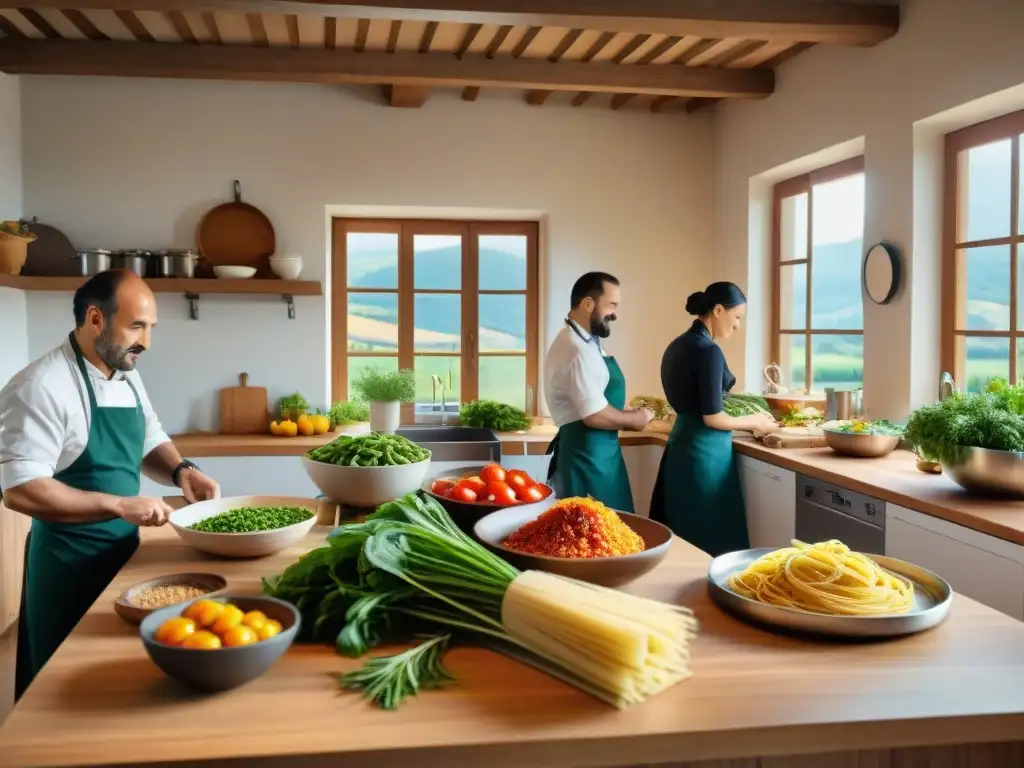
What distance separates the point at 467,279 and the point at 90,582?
3.72m

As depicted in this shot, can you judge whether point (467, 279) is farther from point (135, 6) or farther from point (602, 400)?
point (135, 6)

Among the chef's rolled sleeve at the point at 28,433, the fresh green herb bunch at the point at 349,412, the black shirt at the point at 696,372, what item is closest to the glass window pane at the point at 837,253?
the black shirt at the point at 696,372

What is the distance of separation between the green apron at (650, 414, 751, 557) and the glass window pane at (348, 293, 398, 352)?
7.78 ft

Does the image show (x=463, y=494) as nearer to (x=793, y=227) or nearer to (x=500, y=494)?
(x=500, y=494)

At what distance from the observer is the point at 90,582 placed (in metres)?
2.32


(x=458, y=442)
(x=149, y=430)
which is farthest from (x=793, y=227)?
(x=149, y=430)

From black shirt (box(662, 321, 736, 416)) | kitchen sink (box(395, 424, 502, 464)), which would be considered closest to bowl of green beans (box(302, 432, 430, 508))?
black shirt (box(662, 321, 736, 416))

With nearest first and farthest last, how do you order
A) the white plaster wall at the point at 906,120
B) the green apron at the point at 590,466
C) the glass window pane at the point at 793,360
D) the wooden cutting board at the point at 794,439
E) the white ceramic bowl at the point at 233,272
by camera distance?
the white plaster wall at the point at 906,120
the green apron at the point at 590,466
the wooden cutting board at the point at 794,439
the white ceramic bowl at the point at 233,272
the glass window pane at the point at 793,360

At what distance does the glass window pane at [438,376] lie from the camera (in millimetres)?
5695

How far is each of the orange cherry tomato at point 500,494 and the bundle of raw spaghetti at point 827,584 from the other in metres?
0.60

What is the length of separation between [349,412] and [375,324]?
25.3 inches

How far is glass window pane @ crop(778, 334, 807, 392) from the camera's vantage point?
508 cm

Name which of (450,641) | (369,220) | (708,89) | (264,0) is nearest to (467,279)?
(369,220)

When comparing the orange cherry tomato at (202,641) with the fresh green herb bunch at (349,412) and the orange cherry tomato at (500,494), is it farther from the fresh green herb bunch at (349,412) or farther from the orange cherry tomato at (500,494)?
the fresh green herb bunch at (349,412)
